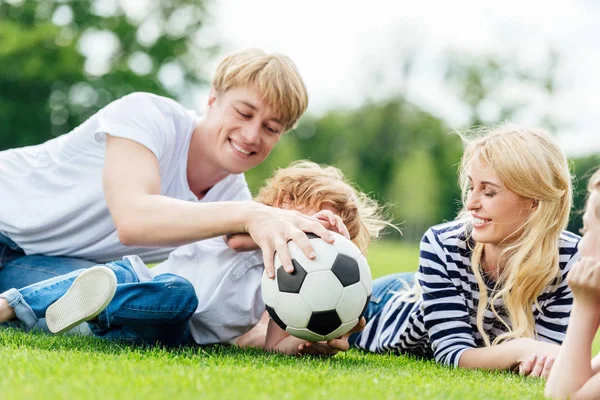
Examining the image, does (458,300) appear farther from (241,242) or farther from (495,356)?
(241,242)

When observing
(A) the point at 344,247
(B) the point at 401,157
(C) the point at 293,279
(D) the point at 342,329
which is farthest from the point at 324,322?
(B) the point at 401,157

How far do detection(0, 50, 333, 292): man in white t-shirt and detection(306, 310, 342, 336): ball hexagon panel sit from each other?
4.04 ft

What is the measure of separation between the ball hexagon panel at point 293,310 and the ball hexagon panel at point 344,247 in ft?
1.06

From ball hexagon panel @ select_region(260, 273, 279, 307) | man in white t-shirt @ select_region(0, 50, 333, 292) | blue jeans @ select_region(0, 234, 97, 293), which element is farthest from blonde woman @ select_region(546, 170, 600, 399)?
blue jeans @ select_region(0, 234, 97, 293)

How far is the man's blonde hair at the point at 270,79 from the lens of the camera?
4590mm

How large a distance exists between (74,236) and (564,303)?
10.9 feet

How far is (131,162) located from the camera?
4059mm

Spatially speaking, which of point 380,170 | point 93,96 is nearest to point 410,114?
point 380,170

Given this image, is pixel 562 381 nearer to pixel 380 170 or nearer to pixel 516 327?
pixel 516 327

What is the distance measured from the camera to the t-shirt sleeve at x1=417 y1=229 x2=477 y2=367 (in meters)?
3.97

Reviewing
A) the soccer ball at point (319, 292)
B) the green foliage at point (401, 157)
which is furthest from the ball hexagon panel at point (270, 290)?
the green foliage at point (401, 157)

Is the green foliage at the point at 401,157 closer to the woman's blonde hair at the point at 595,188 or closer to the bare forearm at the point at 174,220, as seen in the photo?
the bare forearm at the point at 174,220

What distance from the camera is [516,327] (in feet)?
13.2

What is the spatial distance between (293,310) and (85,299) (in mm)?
1013
